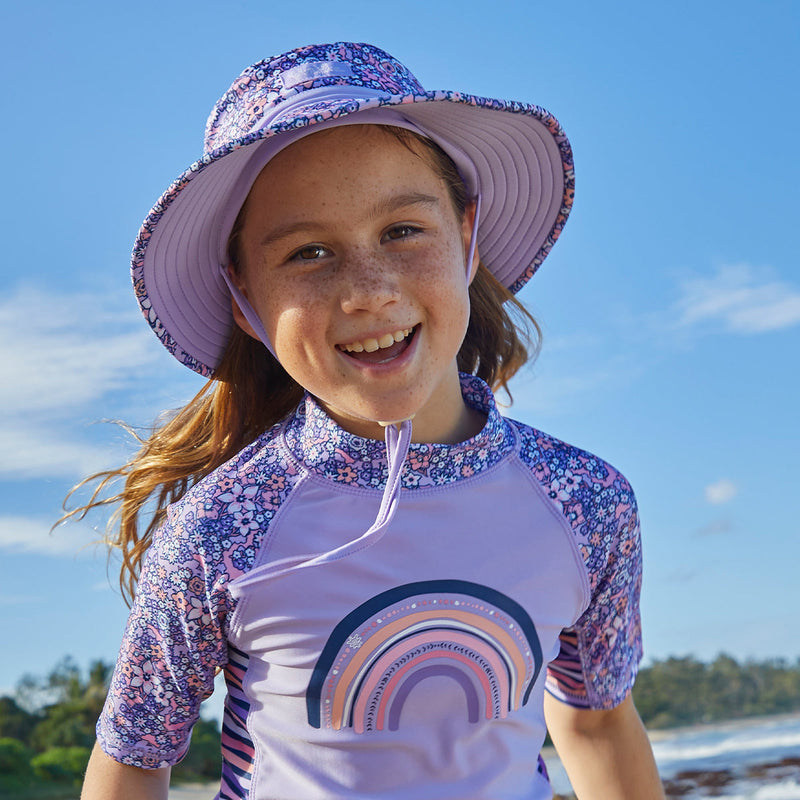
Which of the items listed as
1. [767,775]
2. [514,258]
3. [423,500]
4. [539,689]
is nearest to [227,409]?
[423,500]

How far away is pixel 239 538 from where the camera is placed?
1.99 meters

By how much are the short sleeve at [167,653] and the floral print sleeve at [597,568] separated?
770 millimetres

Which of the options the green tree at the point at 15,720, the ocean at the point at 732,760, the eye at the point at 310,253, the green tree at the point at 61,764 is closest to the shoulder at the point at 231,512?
the eye at the point at 310,253

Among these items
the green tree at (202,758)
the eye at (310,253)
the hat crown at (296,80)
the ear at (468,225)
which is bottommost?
the green tree at (202,758)

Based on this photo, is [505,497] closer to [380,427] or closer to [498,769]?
[380,427]

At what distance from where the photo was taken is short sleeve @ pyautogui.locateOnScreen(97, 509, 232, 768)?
199 cm

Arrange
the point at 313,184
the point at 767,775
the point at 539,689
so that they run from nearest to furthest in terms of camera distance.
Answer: the point at 313,184 < the point at 539,689 < the point at 767,775

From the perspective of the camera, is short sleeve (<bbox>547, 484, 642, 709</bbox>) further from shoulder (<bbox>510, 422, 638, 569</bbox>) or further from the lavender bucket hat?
the lavender bucket hat

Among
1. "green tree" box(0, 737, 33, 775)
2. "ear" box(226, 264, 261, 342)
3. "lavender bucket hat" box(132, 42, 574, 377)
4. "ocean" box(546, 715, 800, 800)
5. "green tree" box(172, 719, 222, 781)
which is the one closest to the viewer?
"lavender bucket hat" box(132, 42, 574, 377)

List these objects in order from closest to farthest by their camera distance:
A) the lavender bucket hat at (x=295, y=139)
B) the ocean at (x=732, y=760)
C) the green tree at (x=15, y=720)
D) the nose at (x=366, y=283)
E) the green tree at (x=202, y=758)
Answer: the nose at (x=366, y=283) < the lavender bucket hat at (x=295, y=139) < the ocean at (x=732, y=760) < the green tree at (x=202, y=758) < the green tree at (x=15, y=720)

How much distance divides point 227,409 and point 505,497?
2.53 ft

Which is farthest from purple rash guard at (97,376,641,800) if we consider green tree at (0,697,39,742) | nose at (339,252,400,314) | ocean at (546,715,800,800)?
green tree at (0,697,39,742)

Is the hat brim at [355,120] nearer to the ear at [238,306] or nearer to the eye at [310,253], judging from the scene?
the ear at [238,306]

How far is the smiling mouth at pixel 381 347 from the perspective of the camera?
187 centimetres
